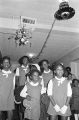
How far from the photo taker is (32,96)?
337 centimetres

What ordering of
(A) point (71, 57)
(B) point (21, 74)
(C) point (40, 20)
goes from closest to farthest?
(B) point (21, 74) → (C) point (40, 20) → (A) point (71, 57)

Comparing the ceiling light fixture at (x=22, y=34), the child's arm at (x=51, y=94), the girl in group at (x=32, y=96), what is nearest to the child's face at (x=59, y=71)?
the child's arm at (x=51, y=94)

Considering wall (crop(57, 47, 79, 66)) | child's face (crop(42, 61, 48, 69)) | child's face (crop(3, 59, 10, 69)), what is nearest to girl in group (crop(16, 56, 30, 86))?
child's face (crop(42, 61, 48, 69))

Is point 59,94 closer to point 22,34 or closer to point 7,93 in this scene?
point 7,93

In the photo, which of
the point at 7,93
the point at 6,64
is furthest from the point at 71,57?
the point at 7,93

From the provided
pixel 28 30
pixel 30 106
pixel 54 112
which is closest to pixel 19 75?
pixel 30 106

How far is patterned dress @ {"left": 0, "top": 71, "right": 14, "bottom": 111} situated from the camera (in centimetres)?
340

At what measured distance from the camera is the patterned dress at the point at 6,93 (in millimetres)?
3402

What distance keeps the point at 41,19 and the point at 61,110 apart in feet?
9.42

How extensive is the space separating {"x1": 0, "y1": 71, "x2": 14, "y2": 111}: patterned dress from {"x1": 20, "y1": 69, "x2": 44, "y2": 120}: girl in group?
7.8 inches

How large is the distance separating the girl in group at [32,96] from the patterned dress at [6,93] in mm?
199

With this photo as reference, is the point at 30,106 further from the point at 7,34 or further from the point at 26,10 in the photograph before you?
the point at 7,34

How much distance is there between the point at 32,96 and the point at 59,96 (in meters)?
0.45

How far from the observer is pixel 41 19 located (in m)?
5.35
